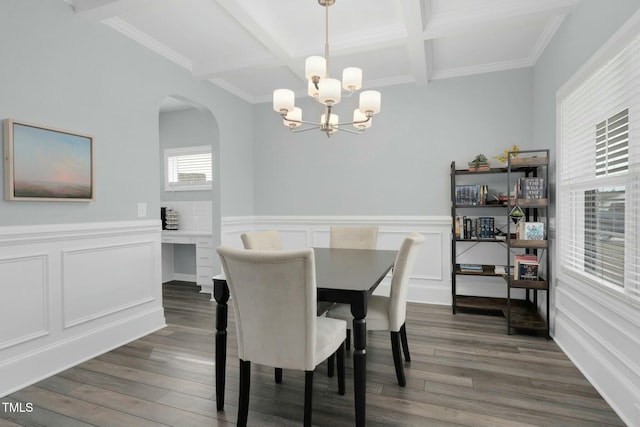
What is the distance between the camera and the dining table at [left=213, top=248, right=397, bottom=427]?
5.45 ft

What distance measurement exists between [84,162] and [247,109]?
250cm

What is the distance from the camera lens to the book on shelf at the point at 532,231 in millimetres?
2979

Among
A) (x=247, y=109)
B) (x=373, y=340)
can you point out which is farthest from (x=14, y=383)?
(x=247, y=109)

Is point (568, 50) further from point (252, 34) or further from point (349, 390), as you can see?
point (349, 390)

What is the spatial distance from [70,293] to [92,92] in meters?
1.56

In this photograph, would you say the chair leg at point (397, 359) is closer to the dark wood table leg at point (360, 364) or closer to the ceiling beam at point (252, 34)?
the dark wood table leg at point (360, 364)

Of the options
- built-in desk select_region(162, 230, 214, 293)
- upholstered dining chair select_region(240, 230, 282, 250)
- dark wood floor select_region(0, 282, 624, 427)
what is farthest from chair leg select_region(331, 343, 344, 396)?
built-in desk select_region(162, 230, 214, 293)

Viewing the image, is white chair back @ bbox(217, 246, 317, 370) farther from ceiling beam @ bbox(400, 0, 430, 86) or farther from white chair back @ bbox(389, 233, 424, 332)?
ceiling beam @ bbox(400, 0, 430, 86)

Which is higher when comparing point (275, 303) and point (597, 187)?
point (597, 187)

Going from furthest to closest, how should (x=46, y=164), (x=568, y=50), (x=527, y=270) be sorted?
(x=527, y=270), (x=568, y=50), (x=46, y=164)

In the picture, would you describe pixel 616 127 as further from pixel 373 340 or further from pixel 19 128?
pixel 19 128

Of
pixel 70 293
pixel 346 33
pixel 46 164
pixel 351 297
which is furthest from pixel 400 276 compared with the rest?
pixel 46 164

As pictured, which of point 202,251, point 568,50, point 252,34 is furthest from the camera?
point 202,251

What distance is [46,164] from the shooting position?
2.35 metres
